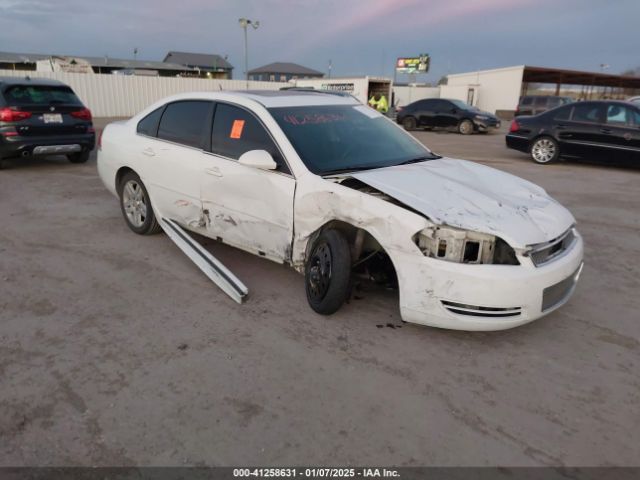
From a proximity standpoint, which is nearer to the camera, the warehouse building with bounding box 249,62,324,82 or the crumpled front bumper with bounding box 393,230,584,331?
the crumpled front bumper with bounding box 393,230,584,331

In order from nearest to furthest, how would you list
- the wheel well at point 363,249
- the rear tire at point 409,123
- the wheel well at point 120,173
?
the wheel well at point 363,249 → the wheel well at point 120,173 → the rear tire at point 409,123

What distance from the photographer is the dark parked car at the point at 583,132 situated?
10.2 meters

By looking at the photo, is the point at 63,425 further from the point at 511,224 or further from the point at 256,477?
the point at 511,224

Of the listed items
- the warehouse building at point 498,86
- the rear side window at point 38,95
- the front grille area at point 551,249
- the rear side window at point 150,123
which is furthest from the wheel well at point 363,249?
the warehouse building at point 498,86

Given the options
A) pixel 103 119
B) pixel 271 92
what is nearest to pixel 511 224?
pixel 271 92

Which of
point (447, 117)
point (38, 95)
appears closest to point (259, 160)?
point (38, 95)

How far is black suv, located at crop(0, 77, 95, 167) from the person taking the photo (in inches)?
333

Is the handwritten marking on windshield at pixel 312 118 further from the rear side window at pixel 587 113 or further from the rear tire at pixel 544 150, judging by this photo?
the rear tire at pixel 544 150

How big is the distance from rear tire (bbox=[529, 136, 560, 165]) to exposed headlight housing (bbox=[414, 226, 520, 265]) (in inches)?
372

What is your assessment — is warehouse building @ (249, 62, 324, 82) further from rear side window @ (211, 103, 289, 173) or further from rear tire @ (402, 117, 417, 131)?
rear side window @ (211, 103, 289, 173)

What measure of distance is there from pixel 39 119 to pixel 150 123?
4.82 m

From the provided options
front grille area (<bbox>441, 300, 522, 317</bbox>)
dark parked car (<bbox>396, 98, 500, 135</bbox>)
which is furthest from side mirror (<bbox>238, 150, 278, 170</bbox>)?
dark parked car (<bbox>396, 98, 500, 135</bbox>)

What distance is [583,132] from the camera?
10.7 metres

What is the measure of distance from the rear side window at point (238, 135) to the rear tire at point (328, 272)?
2.25 feet
